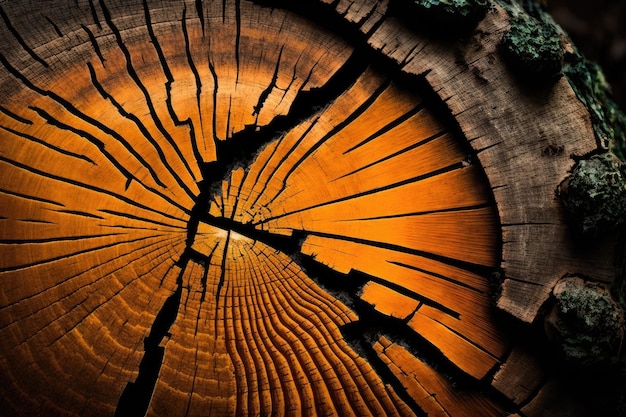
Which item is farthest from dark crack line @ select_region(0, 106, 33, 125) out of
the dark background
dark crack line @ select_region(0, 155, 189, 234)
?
the dark background

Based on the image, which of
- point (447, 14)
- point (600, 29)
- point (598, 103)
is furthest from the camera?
point (600, 29)

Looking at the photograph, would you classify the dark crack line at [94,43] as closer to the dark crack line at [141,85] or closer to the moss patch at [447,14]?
the dark crack line at [141,85]

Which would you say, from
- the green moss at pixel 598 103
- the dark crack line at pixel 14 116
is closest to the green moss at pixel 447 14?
the green moss at pixel 598 103

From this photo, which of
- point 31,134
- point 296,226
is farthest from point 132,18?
point 296,226

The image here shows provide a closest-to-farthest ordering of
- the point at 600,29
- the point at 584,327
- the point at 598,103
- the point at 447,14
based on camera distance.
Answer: the point at 584,327 → the point at 447,14 → the point at 598,103 → the point at 600,29

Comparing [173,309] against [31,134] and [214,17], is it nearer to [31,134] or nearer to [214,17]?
[31,134]

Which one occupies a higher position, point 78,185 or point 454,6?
A: point 454,6

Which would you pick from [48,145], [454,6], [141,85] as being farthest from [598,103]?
[48,145]

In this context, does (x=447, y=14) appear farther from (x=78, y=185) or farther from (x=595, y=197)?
(x=78, y=185)
